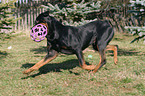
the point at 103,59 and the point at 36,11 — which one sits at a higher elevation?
the point at 36,11

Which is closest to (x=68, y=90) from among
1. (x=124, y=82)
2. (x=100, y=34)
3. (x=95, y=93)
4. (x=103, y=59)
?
(x=95, y=93)

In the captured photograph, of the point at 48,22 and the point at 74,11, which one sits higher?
the point at 74,11

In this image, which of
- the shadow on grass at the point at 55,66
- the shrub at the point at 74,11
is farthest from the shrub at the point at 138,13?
the shadow on grass at the point at 55,66

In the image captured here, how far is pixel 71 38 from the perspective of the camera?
185 inches

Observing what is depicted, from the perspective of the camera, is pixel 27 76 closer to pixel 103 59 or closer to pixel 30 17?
pixel 103 59

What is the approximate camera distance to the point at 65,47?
15.2 ft

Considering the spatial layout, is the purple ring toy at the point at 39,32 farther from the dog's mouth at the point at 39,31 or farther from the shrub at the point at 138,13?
the shrub at the point at 138,13

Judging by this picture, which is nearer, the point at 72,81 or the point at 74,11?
the point at 72,81

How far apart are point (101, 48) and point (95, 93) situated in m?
1.74

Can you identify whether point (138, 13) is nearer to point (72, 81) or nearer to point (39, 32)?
point (72, 81)

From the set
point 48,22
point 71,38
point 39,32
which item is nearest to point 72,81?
point 71,38

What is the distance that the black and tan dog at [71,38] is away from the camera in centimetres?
454

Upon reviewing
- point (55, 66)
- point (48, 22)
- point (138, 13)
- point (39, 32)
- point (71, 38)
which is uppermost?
point (138, 13)

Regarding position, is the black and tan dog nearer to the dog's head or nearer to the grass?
the dog's head
